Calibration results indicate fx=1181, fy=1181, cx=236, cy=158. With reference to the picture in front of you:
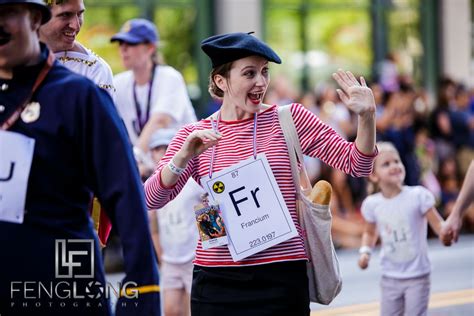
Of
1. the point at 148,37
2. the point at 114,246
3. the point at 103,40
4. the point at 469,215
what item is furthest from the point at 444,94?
the point at 148,37

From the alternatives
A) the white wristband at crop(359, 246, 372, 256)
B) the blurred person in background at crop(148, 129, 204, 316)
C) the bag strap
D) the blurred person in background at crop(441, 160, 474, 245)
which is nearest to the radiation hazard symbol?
the bag strap

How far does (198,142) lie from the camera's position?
562 cm

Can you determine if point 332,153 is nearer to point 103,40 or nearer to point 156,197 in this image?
point 156,197

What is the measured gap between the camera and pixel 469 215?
18188 millimetres

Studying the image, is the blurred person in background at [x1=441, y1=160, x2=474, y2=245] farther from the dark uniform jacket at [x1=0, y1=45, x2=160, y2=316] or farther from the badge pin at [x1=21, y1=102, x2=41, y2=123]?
the badge pin at [x1=21, y1=102, x2=41, y2=123]

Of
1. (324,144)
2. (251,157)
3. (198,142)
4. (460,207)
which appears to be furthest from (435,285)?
(198,142)

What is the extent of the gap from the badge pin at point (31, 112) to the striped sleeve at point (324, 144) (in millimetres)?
1991

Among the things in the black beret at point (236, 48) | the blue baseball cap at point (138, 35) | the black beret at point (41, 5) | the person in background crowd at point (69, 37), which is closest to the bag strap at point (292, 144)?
the black beret at point (236, 48)

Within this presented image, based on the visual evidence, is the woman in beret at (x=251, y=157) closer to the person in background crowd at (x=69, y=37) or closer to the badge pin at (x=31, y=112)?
the person in background crowd at (x=69, y=37)

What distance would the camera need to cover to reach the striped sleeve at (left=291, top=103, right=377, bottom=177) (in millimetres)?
5898

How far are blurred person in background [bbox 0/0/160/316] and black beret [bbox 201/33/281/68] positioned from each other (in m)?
1.73

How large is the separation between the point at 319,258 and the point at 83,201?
74.6 inches

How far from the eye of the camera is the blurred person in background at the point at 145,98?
31.1 feet

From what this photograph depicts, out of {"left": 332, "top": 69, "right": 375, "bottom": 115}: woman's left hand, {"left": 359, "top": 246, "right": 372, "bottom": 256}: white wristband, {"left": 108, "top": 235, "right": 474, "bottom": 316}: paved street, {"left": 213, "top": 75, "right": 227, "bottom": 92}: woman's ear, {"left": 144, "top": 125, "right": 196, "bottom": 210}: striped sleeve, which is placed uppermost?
{"left": 213, "top": 75, "right": 227, "bottom": 92}: woman's ear
